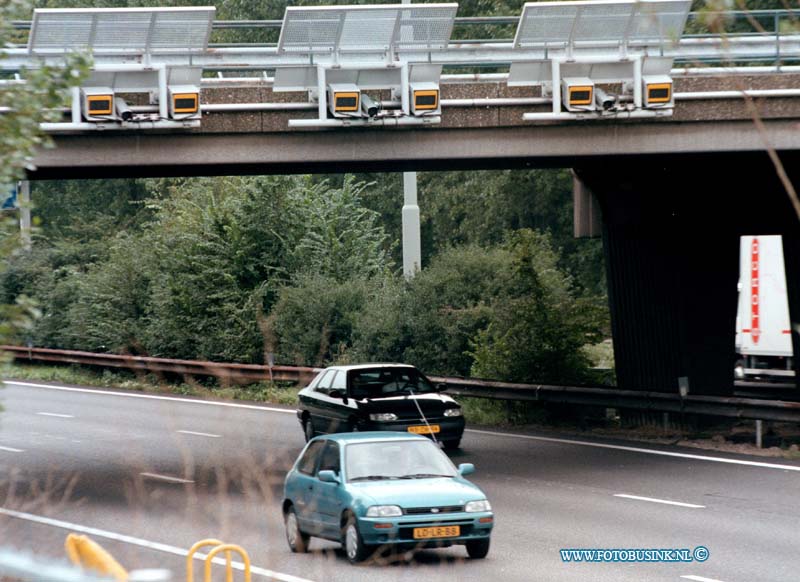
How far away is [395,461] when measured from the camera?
42.0 feet

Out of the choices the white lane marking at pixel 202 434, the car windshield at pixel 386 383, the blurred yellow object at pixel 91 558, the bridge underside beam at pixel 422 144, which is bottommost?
the white lane marking at pixel 202 434

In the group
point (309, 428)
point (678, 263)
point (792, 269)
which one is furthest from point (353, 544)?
point (792, 269)

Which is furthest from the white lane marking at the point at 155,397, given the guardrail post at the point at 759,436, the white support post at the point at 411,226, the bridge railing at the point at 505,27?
the guardrail post at the point at 759,436

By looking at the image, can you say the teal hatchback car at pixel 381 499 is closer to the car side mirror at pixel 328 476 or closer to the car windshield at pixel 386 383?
the car side mirror at pixel 328 476

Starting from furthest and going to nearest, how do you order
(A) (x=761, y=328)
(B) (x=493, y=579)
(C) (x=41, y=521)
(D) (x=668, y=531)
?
(A) (x=761, y=328) → (C) (x=41, y=521) → (D) (x=668, y=531) → (B) (x=493, y=579)

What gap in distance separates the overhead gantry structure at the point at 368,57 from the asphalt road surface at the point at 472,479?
4.92 m

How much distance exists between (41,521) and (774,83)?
36.5 ft

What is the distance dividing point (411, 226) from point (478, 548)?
18.8 m

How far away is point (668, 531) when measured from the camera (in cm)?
1321

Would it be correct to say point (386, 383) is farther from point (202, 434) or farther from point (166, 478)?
point (202, 434)

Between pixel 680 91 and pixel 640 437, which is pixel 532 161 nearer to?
pixel 680 91

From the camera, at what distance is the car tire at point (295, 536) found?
12844mm

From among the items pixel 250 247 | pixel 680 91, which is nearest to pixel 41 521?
pixel 680 91

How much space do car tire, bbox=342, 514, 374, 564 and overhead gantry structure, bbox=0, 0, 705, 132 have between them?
660cm
